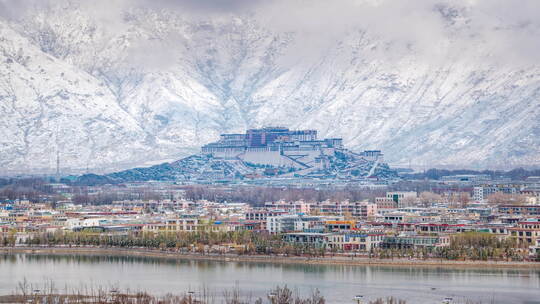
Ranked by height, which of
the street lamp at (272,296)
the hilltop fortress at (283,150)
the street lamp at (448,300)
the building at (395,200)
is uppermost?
the hilltop fortress at (283,150)

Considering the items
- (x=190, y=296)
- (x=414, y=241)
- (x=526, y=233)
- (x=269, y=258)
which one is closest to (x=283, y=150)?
(x=526, y=233)

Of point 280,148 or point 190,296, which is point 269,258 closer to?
point 190,296

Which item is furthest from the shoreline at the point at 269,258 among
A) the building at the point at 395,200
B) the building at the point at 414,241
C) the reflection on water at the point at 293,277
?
the building at the point at 395,200

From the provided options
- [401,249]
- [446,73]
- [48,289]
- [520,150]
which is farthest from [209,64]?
[48,289]

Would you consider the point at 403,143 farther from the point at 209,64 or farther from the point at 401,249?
the point at 401,249

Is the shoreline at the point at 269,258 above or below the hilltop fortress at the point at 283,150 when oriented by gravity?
below

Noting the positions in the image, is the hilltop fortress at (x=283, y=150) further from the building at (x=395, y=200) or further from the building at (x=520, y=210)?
the building at (x=520, y=210)

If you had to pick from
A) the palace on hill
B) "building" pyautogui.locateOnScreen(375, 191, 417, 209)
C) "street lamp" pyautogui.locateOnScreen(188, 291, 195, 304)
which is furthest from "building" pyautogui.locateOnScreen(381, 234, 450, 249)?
the palace on hill
